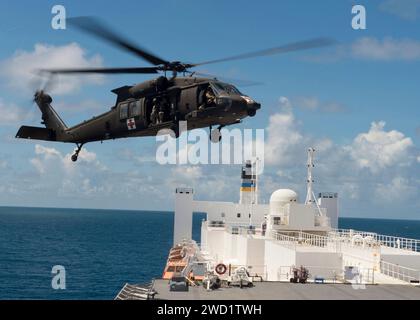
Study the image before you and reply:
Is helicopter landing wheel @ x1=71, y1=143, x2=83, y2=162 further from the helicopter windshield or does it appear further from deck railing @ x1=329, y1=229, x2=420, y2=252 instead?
deck railing @ x1=329, y1=229, x2=420, y2=252

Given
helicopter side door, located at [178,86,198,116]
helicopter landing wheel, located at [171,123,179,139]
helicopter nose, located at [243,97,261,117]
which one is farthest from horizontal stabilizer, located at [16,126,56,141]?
helicopter nose, located at [243,97,261,117]

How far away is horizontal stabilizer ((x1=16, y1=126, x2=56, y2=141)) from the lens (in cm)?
2756

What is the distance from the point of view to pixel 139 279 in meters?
66.2

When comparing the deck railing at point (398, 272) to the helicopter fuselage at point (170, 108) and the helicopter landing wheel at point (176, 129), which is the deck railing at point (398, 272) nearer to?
the helicopter fuselage at point (170, 108)

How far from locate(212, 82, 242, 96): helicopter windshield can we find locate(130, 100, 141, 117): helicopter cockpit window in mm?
3963

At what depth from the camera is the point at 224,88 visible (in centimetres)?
2247

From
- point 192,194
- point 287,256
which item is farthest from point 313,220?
point 192,194

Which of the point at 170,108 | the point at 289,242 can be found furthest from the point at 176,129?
the point at 289,242

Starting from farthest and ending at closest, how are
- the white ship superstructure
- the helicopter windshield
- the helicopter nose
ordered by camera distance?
1. the white ship superstructure
2. the helicopter windshield
3. the helicopter nose

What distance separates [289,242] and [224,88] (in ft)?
62.7

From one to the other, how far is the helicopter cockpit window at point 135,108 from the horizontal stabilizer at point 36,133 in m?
6.76
